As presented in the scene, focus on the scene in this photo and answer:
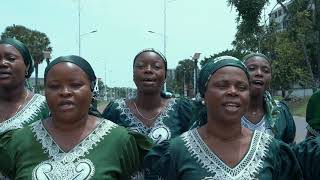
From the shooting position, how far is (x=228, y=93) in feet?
10.3

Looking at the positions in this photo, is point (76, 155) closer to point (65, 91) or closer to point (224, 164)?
point (65, 91)

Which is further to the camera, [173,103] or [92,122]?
[173,103]

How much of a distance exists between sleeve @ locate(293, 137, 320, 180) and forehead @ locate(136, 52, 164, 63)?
1.94 metres

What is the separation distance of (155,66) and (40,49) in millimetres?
43932

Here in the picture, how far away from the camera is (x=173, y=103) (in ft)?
16.3

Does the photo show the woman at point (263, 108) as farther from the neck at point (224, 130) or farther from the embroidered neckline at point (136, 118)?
the neck at point (224, 130)

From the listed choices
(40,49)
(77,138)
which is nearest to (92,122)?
(77,138)

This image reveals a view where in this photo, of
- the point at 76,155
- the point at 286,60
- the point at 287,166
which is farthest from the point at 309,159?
the point at 286,60

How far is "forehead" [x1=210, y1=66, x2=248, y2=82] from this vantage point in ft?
10.4

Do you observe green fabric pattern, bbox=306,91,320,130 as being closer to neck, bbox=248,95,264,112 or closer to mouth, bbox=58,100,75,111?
neck, bbox=248,95,264,112

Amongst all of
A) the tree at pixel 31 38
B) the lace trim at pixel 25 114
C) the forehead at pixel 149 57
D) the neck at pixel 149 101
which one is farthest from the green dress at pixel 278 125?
the tree at pixel 31 38

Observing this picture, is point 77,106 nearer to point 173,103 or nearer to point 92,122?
point 92,122

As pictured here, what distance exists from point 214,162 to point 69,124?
964mm

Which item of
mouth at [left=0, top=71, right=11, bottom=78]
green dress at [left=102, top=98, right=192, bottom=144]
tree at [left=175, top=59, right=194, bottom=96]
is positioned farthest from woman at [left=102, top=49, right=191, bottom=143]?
tree at [left=175, top=59, right=194, bottom=96]
